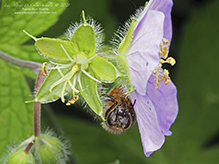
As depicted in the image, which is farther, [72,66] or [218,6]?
[218,6]

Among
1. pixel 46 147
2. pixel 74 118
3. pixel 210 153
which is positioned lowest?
pixel 210 153

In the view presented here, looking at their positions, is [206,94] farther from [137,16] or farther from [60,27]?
[137,16]

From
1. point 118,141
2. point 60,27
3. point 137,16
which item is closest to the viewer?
point 137,16

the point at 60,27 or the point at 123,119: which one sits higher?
the point at 60,27

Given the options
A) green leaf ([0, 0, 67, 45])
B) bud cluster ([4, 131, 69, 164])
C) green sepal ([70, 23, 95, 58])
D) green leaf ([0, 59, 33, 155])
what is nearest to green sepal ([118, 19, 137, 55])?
green sepal ([70, 23, 95, 58])

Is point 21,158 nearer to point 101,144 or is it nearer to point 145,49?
point 145,49

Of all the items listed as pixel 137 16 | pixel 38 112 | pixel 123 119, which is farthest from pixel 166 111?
pixel 38 112

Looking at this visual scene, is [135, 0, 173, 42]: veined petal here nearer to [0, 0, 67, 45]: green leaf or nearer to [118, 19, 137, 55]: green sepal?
[118, 19, 137, 55]: green sepal
